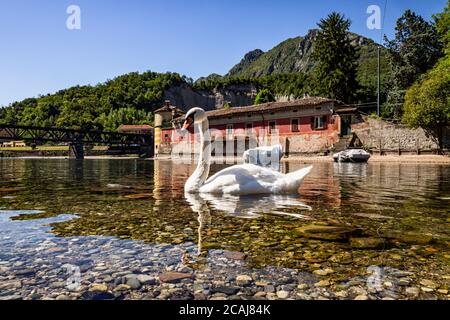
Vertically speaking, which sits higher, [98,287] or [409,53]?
[409,53]

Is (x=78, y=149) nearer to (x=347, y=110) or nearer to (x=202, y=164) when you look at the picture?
(x=347, y=110)

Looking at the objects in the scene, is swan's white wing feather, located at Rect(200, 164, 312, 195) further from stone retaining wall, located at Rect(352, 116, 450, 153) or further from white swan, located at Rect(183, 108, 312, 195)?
stone retaining wall, located at Rect(352, 116, 450, 153)

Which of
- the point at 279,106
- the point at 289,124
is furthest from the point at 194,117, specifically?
the point at 279,106

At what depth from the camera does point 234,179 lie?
7.06 meters

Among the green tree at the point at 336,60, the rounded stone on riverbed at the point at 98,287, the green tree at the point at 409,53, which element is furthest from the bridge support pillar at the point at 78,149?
the rounded stone on riverbed at the point at 98,287

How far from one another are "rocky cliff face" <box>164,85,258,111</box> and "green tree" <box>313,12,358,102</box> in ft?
284

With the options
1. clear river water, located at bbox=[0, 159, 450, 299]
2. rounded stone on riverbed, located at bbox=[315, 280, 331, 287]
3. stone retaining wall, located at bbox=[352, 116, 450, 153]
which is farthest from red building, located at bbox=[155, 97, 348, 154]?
rounded stone on riverbed, located at bbox=[315, 280, 331, 287]

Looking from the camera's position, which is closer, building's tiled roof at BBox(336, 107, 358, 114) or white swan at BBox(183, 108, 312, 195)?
white swan at BBox(183, 108, 312, 195)

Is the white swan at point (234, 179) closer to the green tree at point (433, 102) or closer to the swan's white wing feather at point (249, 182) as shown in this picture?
the swan's white wing feather at point (249, 182)

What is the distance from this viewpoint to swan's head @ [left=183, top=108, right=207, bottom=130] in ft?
24.3

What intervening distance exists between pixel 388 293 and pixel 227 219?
2.87 meters

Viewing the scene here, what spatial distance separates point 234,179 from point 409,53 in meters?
50.1

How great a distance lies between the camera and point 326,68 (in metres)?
51.7
